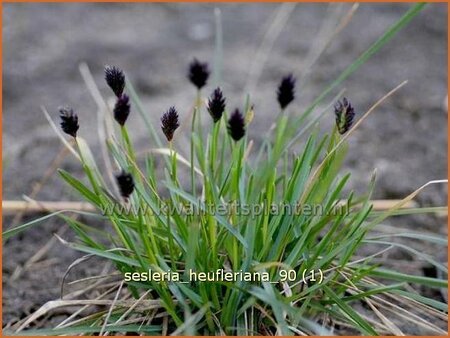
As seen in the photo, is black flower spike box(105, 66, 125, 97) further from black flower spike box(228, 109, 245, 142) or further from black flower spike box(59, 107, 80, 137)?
black flower spike box(228, 109, 245, 142)

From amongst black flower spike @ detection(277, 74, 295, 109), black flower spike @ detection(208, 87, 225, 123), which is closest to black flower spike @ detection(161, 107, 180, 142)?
black flower spike @ detection(208, 87, 225, 123)

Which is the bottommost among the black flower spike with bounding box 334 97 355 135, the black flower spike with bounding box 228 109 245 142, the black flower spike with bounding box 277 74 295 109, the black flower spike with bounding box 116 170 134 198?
the black flower spike with bounding box 116 170 134 198

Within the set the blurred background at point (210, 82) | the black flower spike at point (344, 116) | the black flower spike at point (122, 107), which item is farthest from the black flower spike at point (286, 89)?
the blurred background at point (210, 82)

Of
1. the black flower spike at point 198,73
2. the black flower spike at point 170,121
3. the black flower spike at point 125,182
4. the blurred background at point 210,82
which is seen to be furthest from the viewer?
the blurred background at point 210,82

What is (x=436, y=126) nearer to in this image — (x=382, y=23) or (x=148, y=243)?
(x=382, y=23)

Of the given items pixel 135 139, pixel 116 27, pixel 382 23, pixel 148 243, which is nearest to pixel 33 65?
pixel 116 27

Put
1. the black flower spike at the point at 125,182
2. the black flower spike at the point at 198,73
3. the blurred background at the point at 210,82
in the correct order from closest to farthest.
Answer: the black flower spike at the point at 125,182, the black flower spike at the point at 198,73, the blurred background at the point at 210,82

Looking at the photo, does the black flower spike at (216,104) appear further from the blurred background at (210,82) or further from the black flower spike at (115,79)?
the blurred background at (210,82)

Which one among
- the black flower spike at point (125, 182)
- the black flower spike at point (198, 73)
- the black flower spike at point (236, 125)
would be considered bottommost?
the black flower spike at point (125, 182)
